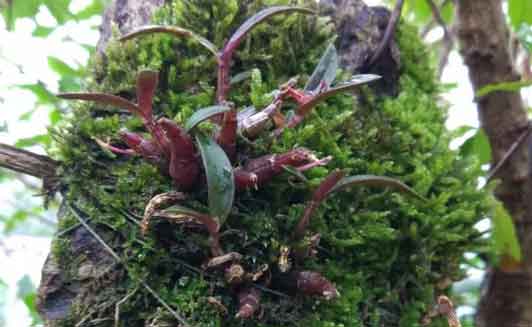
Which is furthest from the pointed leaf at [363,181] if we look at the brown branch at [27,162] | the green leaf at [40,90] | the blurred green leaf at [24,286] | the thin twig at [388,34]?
the blurred green leaf at [24,286]

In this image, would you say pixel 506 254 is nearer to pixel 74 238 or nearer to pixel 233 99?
pixel 233 99

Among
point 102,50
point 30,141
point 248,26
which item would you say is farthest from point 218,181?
point 30,141

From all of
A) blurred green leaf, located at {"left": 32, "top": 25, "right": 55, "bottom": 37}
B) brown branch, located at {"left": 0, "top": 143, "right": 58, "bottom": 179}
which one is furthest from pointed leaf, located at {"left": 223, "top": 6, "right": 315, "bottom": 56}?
blurred green leaf, located at {"left": 32, "top": 25, "right": 55, "bottom": 37}

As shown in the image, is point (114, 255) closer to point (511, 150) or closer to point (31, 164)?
point (31, 164)

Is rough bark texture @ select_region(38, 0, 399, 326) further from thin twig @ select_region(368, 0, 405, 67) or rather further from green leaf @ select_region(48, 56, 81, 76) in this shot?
green leaf @ select_region(48, 56, 81, 76)

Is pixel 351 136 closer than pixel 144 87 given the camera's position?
No

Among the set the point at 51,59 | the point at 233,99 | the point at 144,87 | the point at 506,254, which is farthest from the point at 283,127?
the point at 51,59
